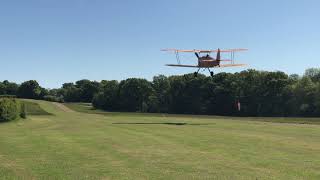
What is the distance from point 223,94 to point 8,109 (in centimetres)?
10806

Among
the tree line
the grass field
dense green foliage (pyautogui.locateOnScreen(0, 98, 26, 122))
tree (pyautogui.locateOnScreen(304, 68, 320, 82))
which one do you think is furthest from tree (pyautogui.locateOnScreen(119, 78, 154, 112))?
the grass field

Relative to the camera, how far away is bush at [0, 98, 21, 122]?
54094 millimetres

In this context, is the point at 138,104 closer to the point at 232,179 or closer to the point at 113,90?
the point at 113,90

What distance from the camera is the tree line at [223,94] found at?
137 meters

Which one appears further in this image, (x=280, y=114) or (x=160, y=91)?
(x=160, y=91)

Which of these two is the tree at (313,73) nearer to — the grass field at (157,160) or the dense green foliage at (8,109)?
the dense green foliage at (8,109)

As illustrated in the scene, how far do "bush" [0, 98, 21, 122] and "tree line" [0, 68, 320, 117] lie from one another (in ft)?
277

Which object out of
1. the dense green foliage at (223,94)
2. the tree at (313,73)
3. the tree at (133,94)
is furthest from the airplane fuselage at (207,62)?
the tree at (133,94)

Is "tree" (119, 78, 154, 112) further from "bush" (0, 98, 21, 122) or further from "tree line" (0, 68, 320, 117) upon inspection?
"bush" (0, 98, 21, 122)

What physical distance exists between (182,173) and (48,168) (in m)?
4.86

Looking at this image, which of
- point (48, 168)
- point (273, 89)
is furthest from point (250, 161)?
point (273, 89)

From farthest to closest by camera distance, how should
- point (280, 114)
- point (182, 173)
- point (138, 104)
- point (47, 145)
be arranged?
point (138, 104)
point (280, 114)
point (47, 145)
point (182, 173)

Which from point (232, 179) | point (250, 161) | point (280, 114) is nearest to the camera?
point (232, 179)

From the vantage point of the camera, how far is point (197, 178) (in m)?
16.8
